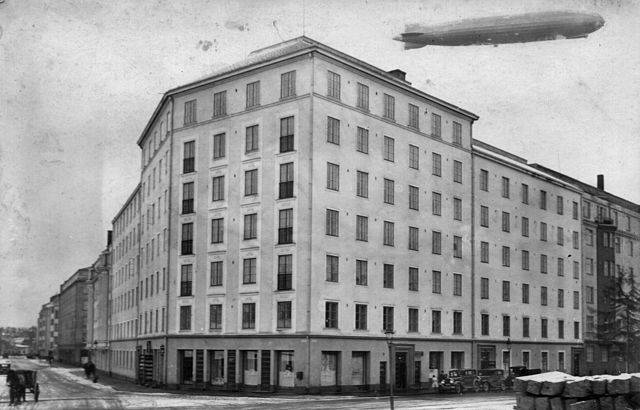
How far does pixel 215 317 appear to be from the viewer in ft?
185

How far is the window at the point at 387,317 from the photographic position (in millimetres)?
56750

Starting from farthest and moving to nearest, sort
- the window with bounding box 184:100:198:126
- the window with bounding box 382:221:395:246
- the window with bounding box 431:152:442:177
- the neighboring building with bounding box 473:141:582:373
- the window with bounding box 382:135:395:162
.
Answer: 1. the neighboring building with bounding box 473:141:582:373
2. the window with bounding box 431:152:442:177
3. the window with bounding box 184:100:198:126
4. the window with bounding box 382:135:395:162
5. the window with bounding box 382:221:395:246

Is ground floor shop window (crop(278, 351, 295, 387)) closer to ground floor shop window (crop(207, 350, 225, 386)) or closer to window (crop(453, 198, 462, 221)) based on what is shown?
ground floor shop window (crop(207, 350, 225, 386))

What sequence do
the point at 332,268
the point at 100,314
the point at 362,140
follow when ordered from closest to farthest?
the point at 332,268
the point at 362,140
the point at 100,314

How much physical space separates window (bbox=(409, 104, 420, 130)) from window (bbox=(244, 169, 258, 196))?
43.4 feet

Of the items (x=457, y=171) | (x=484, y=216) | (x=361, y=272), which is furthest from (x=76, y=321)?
(x=361, y=272)

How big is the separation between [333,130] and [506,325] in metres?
26.9

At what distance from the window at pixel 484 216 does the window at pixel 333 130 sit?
18.9m

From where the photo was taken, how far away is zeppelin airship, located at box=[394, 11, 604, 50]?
31.8 m

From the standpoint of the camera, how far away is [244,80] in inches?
2240

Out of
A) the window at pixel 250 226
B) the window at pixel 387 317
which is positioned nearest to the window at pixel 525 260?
the window at pixel 387 317

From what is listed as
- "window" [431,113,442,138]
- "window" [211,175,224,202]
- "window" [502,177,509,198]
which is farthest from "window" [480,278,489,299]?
"window" [211,175,224,202]

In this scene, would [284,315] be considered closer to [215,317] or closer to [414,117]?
[215,317]

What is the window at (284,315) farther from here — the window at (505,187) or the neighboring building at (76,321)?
the neighboring building at (76,321)
